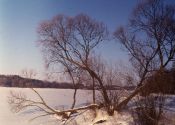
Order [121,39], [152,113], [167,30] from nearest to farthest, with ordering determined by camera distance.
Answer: [152,113] < [167,30] < [121,39]

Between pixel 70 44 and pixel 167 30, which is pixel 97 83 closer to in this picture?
pixel 70 44

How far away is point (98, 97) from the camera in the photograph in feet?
35.4

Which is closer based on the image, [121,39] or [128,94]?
[128,94]

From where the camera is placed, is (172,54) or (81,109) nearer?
(172,54)

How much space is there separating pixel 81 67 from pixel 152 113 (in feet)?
16.1

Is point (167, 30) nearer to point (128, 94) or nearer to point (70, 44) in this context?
point (128, 94)

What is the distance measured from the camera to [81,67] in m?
11.6

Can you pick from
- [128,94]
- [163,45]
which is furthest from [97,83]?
[163,45]

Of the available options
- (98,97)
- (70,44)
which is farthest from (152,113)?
(70,44)

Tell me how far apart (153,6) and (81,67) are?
336 cm

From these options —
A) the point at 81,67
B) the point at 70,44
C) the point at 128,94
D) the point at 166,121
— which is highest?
the point at 70,44

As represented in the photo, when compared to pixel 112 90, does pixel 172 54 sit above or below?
above

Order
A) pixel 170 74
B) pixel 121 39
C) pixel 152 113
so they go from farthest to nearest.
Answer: pixel 121 39, pixel 170 74, pixel 152 113

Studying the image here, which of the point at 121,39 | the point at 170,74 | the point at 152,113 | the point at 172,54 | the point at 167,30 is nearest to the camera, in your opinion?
the point at 152,113
